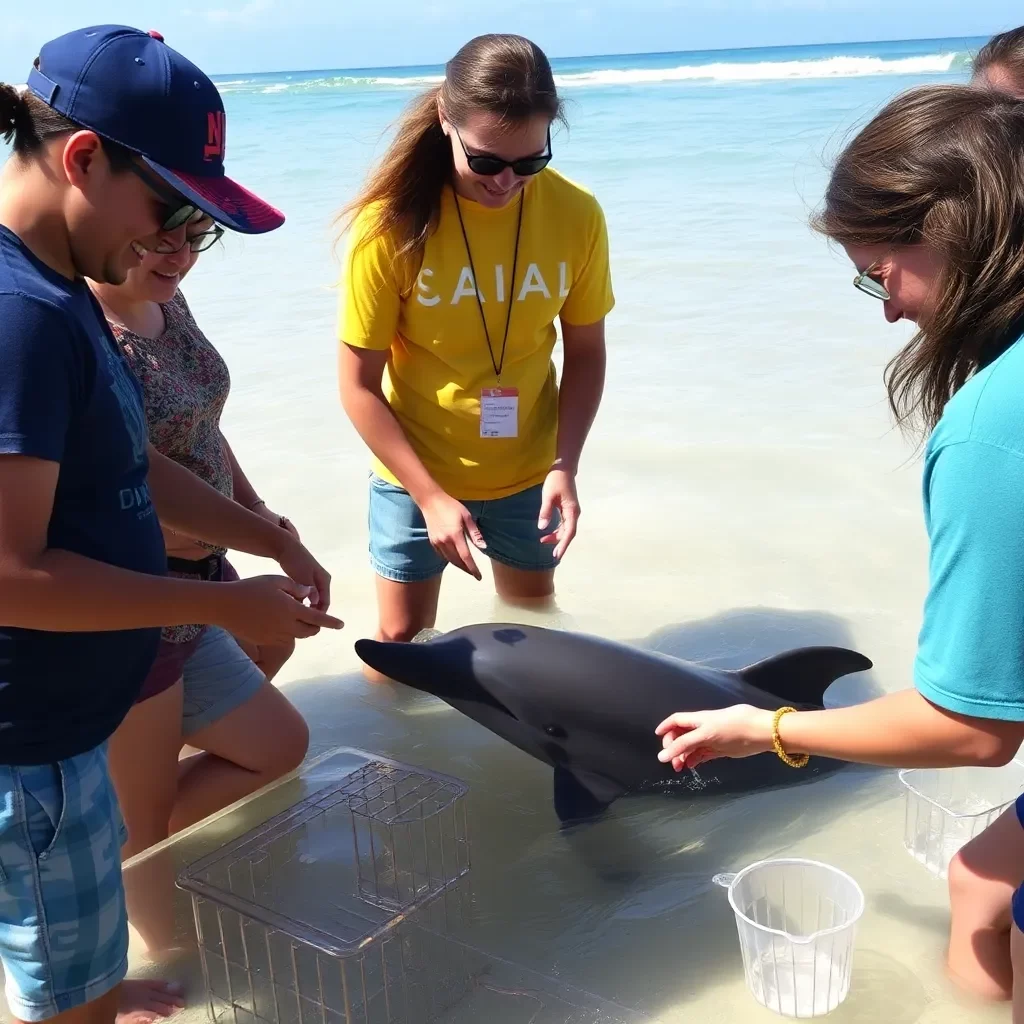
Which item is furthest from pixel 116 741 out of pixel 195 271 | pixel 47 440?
pixel 195 271

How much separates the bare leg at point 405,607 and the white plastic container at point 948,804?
1859 mm

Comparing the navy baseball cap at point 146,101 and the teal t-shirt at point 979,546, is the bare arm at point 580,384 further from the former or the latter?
the teal t-shirt at point 979,546

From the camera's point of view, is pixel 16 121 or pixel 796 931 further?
pixel 796 931

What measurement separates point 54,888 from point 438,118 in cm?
248

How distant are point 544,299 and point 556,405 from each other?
1.57 ft

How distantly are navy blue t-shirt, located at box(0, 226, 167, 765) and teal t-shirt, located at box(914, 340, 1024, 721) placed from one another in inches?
58.8

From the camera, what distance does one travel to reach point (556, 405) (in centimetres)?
445

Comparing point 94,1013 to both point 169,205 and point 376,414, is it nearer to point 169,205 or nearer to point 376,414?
point 169,205

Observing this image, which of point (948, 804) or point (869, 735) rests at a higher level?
point (869, 735)

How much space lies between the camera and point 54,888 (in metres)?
2.33

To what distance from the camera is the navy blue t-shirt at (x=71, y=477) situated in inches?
80.7

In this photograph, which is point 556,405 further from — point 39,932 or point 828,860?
point 39,932

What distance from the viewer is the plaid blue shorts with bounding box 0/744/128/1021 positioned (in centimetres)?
231

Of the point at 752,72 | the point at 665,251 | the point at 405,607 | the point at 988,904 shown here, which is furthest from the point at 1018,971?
the point at 752,72
